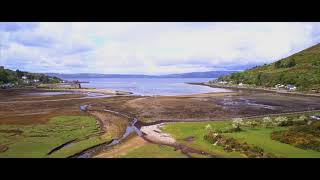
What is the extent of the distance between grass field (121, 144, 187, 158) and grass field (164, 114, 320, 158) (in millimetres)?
1302

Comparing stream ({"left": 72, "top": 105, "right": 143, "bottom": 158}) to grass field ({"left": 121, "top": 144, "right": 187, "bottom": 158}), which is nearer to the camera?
grass field ({"left": 121, "top": 144, "right": 187, "bottom": 158})

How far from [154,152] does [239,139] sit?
4254mm

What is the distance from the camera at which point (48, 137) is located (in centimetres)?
1664

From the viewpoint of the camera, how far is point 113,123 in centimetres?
2123

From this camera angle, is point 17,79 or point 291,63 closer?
point 17,79

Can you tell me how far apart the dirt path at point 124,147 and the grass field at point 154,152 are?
382 millimetres

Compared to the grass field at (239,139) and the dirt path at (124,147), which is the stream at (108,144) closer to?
the dirt path at (124,147)

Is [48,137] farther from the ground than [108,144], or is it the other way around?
[48,137]

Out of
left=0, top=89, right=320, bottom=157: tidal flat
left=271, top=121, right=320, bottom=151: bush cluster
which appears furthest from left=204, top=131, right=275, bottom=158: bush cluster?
left=271, top=121, right=320, bottom=151: bush cluster

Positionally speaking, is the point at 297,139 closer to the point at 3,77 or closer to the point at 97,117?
the point at 97,117

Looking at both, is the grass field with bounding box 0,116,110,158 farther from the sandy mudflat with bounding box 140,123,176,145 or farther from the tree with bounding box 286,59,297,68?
the tree with bounding box 286,59,297,68

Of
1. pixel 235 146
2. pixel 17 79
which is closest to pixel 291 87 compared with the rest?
pixel 235 146

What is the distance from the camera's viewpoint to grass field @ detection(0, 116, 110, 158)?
14.2m

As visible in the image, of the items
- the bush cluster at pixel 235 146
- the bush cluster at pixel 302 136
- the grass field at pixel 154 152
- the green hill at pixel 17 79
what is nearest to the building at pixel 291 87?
the bush cluster at pixel 302 136
